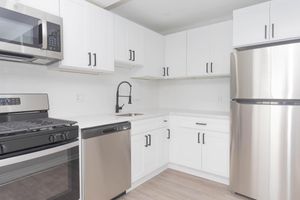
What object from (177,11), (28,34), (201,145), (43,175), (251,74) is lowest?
(201,145)

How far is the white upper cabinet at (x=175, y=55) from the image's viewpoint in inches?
125

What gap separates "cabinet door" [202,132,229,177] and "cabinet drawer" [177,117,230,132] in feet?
0.27

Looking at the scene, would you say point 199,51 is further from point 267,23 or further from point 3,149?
point 3,149

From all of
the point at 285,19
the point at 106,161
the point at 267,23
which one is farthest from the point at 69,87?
the point at 285,19

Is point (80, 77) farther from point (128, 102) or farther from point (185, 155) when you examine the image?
point (185, 155)

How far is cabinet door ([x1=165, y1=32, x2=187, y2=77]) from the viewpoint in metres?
3.18

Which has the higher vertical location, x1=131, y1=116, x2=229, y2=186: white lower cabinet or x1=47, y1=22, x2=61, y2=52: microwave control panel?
x1=47, y1=22, x2=61, y2=52: microwave control panel

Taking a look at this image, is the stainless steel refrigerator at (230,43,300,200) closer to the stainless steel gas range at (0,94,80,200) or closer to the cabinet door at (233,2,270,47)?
the cabinet door at (233,2,270,47)

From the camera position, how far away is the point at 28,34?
1594 mm

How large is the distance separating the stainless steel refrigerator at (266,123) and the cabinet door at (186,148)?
57 centimetres

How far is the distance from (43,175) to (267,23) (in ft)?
8.87

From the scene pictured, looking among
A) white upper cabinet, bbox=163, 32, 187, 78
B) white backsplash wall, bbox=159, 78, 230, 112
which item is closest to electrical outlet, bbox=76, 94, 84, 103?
white upper cabinet, bbox=163, 32, 187, 78

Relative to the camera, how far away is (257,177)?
209cm

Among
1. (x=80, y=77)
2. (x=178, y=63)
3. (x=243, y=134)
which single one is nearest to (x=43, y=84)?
(x=80, y=77)
